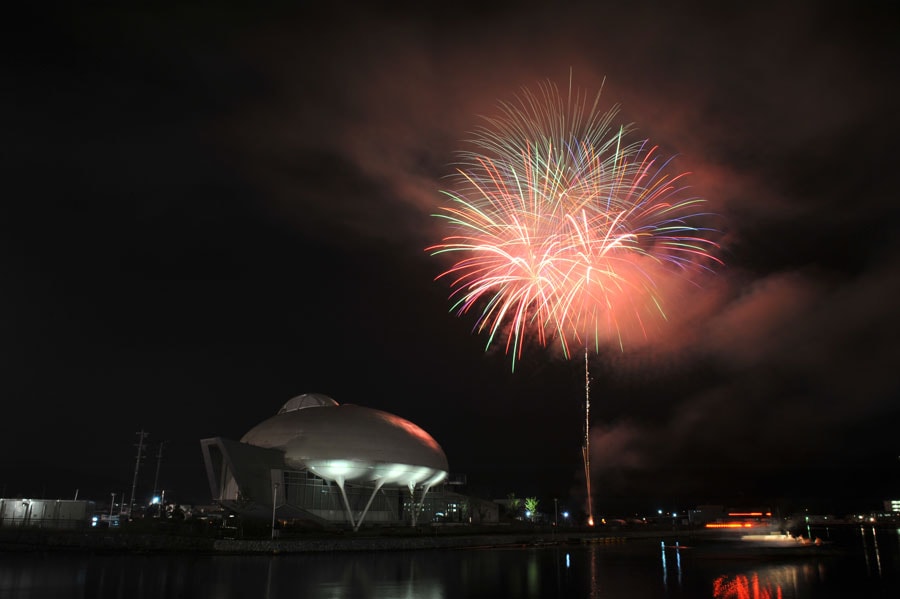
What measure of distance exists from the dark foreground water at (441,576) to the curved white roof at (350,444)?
86.1 ft

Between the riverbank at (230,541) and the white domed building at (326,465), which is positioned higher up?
the white domed building at (326,465)

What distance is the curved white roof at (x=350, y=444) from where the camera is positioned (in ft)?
243

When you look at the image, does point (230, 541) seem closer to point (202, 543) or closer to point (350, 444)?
point (202, 543)

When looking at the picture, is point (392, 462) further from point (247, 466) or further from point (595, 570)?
point (595, 570)

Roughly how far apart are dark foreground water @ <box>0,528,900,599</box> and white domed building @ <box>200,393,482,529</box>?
24592mm

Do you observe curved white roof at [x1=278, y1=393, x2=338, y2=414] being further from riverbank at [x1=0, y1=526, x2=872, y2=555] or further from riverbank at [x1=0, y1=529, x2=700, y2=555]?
riverbank at [x1=0, y1=529, x2=700, y2=555]

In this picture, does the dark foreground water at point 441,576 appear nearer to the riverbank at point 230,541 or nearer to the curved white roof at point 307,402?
the riverbank at point 230,541

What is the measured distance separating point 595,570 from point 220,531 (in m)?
32.3

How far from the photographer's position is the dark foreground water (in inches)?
1032

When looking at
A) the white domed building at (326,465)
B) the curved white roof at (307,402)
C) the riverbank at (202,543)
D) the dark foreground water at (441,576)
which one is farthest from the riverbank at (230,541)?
the curved white roof at (307,402)

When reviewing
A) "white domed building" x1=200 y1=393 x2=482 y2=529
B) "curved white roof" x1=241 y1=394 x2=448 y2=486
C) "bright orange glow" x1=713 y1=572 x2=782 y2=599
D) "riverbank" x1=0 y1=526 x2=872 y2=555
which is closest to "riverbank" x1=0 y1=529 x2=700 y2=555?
"riverbank" x1=0 y1=526 x2=872 y2=555

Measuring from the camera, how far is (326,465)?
7394 cm

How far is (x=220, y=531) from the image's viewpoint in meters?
52.5

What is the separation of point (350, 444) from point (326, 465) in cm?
366
